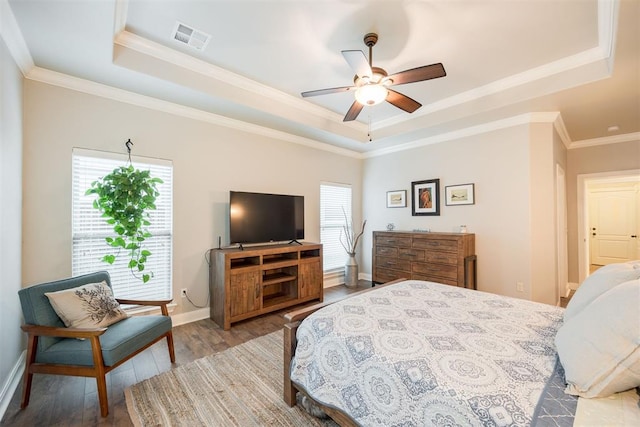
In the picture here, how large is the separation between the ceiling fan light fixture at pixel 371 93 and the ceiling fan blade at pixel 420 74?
0.39 ft

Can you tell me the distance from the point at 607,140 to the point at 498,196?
243cm

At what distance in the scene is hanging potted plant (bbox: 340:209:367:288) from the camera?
5086 mm

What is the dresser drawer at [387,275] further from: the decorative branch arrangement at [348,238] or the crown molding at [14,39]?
the crown molding at [14,39]

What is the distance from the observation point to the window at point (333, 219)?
5.07 meters

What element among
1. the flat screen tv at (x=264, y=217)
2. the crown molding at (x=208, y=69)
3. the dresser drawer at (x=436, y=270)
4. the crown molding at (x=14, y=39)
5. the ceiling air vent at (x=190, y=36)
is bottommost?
the dresser drawer at (x=436, y=270)

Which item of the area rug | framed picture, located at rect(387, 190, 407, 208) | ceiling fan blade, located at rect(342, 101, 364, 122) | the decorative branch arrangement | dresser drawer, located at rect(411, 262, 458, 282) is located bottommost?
the area rug

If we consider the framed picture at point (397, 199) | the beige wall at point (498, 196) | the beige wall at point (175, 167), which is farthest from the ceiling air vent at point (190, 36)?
A: the framed picture at point (397, 199)

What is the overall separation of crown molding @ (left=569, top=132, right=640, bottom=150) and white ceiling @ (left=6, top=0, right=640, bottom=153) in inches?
26.4

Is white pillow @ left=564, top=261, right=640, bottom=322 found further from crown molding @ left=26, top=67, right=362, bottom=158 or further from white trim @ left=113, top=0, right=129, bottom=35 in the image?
crown molding @ left=26, top=67, right=362, bottom=158

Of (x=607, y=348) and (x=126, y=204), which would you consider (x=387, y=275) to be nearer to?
(x=607, y=348)

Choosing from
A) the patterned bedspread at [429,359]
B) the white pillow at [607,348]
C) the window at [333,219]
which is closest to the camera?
the white pillow at [607,348]

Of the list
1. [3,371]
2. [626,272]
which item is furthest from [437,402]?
[3,371]

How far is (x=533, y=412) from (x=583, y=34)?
3170mm

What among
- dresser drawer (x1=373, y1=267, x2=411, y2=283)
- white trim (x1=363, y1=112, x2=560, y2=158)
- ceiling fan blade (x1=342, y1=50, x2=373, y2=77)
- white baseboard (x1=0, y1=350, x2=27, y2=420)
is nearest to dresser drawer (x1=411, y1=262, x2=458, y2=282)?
dresser drawer (x1=373, y1=267, x2=411, y2=283)
